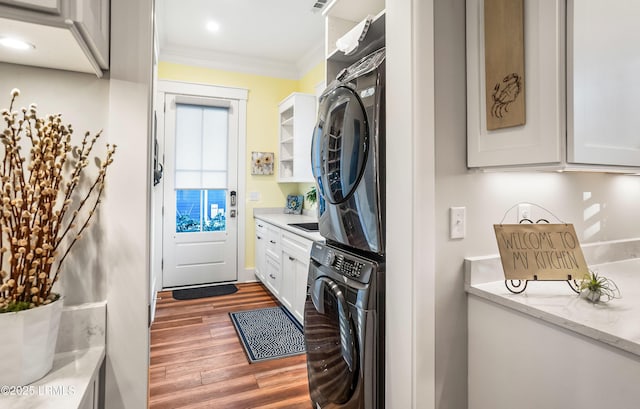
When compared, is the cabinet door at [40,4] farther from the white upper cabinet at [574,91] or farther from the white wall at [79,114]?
the white upper cabinet at [574,91]

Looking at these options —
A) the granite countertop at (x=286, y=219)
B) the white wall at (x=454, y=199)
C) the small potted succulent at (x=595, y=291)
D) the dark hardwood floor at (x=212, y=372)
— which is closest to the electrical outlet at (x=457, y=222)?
the white wall at (x=454, y=199)

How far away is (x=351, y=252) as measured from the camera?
1.61 meters

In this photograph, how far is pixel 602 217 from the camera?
167 cm

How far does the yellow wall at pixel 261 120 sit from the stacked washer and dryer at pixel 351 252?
2849 millimetres

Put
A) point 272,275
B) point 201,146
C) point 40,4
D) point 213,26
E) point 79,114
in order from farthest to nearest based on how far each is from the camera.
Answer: point 201,146, point 272,275, point 213,26, point 79,114, point 40,4

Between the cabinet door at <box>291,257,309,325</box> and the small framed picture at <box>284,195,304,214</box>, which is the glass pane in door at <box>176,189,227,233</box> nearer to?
the small framed picture at <box>284,195,304,214</box>

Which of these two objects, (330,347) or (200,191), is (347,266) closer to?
(330,347)

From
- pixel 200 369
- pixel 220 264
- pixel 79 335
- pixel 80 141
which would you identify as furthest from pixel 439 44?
pixel 220 264

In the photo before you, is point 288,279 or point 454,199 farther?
point 288,279

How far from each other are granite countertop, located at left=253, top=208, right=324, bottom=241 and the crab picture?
4.92 ft

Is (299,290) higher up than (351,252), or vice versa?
(351,252)

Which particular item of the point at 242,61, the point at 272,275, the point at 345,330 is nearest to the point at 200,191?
the point at 272,275

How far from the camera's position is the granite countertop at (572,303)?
90 centimetres

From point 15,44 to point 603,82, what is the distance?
1.68m
